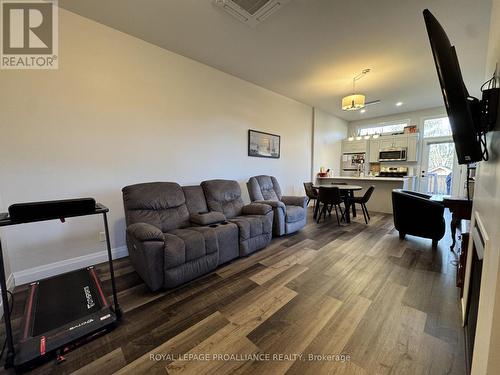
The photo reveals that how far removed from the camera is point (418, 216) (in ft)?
10.1

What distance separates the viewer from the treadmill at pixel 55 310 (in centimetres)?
118

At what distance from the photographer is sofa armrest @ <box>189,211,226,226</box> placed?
Answer: 8.29 ft

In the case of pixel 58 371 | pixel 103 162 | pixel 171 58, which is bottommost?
pixel 58 371

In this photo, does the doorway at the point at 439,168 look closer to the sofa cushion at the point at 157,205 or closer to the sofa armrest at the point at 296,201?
the sofa armrest at the point at 296,201

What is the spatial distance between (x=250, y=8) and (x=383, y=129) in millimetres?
6236

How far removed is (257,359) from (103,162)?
2.60 meters

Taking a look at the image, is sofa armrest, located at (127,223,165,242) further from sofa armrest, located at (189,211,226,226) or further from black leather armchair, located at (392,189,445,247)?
black leather armchair, located at (392,189,445,247)

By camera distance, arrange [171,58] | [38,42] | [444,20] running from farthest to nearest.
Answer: [171,58] → [444,20] → [38,42]

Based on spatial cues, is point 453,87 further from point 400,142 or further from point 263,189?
point 400,142

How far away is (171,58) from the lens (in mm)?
3020

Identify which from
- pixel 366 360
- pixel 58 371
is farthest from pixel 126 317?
pixel 366 360

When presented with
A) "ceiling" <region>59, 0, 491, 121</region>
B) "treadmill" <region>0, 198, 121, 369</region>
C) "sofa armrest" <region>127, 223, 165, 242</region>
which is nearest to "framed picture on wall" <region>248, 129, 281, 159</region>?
"ceiling" <region>59, 0, 491, 121</region>

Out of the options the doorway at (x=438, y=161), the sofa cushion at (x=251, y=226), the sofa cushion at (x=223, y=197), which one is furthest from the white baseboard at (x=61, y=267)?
the doorway at (x=438, y=161)

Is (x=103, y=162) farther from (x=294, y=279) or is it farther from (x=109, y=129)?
(x=294, y=279)
